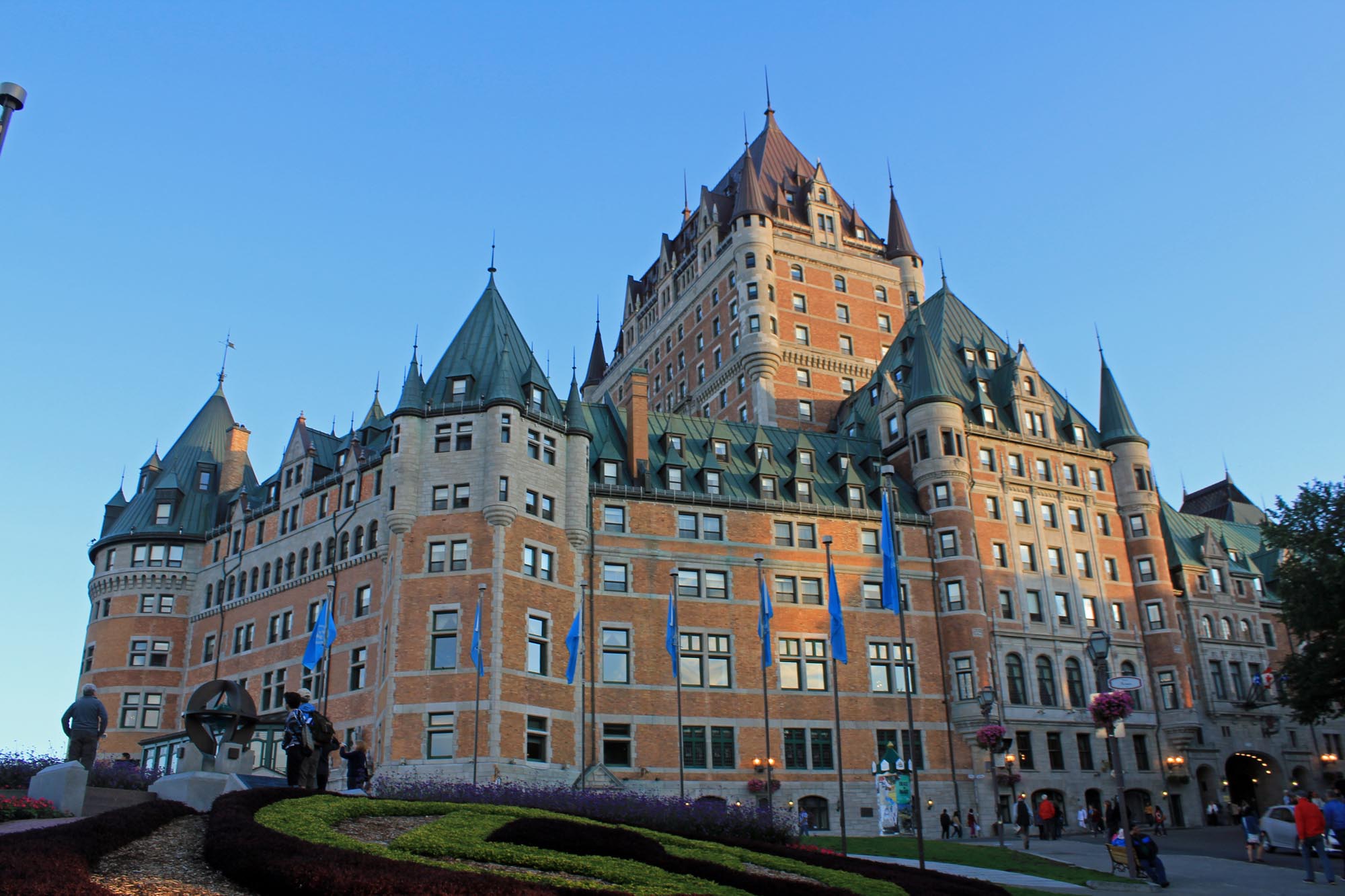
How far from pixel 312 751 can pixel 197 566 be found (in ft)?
162

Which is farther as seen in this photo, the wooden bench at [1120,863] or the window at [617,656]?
the window at [617,656]

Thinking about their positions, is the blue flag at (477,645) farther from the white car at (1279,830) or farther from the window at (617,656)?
the white car at (1279,830)

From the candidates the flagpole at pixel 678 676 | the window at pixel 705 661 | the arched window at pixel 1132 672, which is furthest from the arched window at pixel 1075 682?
the flagpole at pixel 678 676

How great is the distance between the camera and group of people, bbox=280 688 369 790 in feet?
77.0

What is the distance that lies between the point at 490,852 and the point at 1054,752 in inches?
1951

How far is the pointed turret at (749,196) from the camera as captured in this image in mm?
85750

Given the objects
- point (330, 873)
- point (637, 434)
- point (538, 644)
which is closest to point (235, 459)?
point (637, 434)

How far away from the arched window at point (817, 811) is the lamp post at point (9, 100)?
46939mm

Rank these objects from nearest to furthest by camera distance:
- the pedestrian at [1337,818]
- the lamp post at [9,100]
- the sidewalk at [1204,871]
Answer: the lamp post at [9,100]
the sidewalk at [1204,871]
the pedestrian at [1337,818]

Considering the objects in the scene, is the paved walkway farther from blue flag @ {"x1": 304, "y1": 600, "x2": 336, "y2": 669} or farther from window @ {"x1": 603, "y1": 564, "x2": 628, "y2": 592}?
blue flag @ {"x1": 304, "y1": 600, "x2": 336, "y2": 669}

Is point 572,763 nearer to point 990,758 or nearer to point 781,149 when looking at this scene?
point 990,758

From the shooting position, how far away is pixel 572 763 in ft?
167

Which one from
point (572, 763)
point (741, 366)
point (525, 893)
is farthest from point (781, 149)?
point (525, 893)

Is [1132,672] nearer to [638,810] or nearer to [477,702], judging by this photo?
[477,702]
